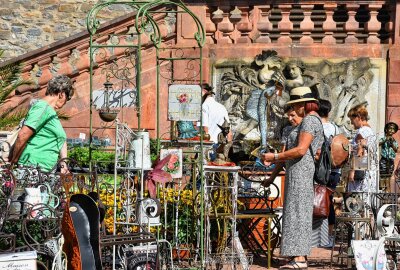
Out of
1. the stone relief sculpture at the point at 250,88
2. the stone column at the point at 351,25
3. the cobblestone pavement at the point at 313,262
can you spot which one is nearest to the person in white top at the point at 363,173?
the cobblestone pavement at the point at 313,262

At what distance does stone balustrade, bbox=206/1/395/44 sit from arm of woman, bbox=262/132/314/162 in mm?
7699

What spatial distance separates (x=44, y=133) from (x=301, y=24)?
9.11 meters

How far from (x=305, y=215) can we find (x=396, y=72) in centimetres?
757

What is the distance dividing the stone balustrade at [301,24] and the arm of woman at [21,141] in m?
9.09

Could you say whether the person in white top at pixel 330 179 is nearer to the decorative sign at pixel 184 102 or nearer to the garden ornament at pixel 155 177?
the decorative sign at pixel 184 102

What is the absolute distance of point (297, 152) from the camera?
14.2 m

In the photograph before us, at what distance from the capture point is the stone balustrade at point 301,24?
→ 2184 cm

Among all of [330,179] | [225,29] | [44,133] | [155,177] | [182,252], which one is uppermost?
Result: [225,29]

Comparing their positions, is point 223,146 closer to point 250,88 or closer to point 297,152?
point 297,152

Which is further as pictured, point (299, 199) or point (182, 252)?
point (182, 252)

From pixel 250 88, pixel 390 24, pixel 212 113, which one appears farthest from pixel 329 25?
pixel 212 113

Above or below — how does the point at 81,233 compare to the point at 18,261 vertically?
above

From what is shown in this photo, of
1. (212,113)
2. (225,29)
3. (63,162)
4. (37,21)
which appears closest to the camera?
(63,162)

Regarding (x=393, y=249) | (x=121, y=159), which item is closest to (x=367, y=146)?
(x=393, y=249)
